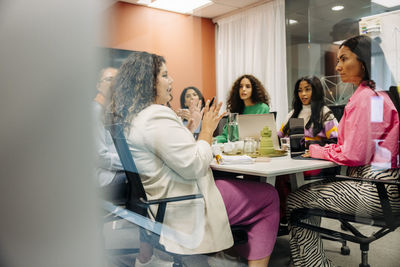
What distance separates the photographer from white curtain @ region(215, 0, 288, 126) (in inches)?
42.1

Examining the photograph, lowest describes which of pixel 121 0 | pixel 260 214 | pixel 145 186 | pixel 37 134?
pixel 260 214

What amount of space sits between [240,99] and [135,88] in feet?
2.40

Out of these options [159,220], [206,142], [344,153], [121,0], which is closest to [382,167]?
[344,153]

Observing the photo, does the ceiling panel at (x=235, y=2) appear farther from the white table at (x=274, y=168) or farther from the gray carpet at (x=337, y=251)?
the gray carpet at (x=337, y=251)

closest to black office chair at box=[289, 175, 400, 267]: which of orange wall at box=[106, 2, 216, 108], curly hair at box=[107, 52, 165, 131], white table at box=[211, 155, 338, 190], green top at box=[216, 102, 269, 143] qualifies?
white table at box=[211, 155, 338, 190]

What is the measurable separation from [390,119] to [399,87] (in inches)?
7.1

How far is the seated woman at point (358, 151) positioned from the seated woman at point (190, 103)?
1.93 ft

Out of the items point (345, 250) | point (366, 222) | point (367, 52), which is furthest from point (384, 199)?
point (367, 52)

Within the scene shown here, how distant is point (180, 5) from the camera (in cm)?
89

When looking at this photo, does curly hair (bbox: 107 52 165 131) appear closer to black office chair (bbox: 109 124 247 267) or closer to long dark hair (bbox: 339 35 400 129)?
black office chair (bbox: 109 124 247 267)

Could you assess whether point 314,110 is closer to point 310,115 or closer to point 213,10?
point 310,115

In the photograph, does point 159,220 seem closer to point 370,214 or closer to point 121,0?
point 121,0

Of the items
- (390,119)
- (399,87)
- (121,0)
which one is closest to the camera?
(121,0)

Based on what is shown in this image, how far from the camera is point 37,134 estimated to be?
14.2 inches
